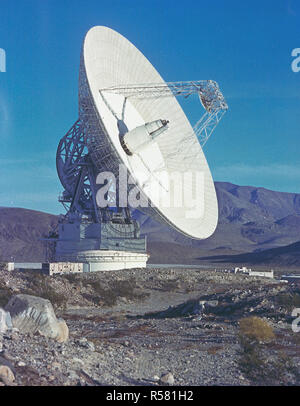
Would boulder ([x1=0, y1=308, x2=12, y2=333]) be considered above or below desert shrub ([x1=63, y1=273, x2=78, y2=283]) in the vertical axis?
below

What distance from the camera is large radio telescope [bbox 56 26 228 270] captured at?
1335 inches

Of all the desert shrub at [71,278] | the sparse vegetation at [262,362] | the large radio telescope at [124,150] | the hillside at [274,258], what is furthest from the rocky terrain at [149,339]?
the hillside at [274,258]

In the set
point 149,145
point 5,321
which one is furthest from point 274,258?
point 5,321

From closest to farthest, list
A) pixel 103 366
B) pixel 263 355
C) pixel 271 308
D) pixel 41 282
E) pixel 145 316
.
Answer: pixel 103 366 → pixel 263 355 → pixel 271 308 → pixel 145 316 → pixel 41 282

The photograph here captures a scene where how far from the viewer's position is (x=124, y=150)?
116 ft

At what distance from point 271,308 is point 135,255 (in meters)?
22.1

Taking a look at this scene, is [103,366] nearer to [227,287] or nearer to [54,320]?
[54,320]

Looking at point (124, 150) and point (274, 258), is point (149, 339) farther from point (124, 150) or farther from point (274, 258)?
point (274, 258)

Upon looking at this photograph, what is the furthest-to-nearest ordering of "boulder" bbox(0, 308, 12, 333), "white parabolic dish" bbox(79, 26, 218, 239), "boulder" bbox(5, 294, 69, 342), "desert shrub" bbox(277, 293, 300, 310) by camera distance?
"white parabolic dish" bbox(79, 26, 218, 239) → "desert shrub" bbox(277, 293, 300, 310) → "boulder" bbox(5, 294, 69, 342) → "boulder" bbox(0, 308, 12, 333)

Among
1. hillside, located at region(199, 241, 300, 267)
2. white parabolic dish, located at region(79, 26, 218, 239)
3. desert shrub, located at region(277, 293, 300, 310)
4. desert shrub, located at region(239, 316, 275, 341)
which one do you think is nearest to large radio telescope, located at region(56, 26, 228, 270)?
white parabolic dish, located at region(79, 26, 218, 239)

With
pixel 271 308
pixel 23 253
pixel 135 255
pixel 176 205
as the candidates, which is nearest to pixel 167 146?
pixel 176 205

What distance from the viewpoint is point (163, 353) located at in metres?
17.0

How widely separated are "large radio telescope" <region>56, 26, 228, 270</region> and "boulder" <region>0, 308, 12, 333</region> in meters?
18.3

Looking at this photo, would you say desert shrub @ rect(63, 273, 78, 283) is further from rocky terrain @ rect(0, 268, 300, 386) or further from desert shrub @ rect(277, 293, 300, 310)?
desert shrub @ rect(277, 293, 300, 310)
